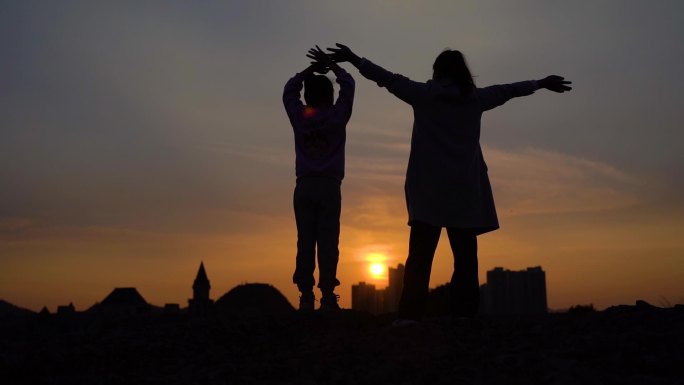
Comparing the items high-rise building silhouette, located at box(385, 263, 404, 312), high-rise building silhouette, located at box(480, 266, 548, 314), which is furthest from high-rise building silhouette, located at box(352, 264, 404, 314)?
high-rise building silhouette, located at box(480, 266, 548, 314)

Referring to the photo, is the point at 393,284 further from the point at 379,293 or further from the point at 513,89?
the point at 513,89

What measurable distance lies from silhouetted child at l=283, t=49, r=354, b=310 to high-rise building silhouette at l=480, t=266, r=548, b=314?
73554mm

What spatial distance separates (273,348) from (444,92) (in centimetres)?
299

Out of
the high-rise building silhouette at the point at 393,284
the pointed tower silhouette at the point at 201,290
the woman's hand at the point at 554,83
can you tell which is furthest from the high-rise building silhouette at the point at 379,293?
the woman's hand at the point at 554,83

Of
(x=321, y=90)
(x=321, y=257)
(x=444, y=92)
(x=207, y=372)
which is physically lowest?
(x=207, y=372)

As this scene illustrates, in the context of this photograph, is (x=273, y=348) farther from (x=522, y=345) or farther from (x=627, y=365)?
(x=627, y=365)

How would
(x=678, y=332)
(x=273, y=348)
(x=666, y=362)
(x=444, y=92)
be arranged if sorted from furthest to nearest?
(x=444, y=92) < (x=273, y=348) < (x=678, y=332) < (x=666, y=362)

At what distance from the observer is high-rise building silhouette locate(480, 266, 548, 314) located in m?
80.2

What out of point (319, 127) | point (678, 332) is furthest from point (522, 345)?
point (319, 127)

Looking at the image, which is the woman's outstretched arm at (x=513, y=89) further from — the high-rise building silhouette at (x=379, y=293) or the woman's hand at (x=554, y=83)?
the high-rise building silhouette at (x=379, y=293)

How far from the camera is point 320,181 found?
8531 mm

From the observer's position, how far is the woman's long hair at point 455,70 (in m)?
6.88

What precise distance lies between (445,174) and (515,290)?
78.4 metres

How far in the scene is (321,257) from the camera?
8.58 metres
